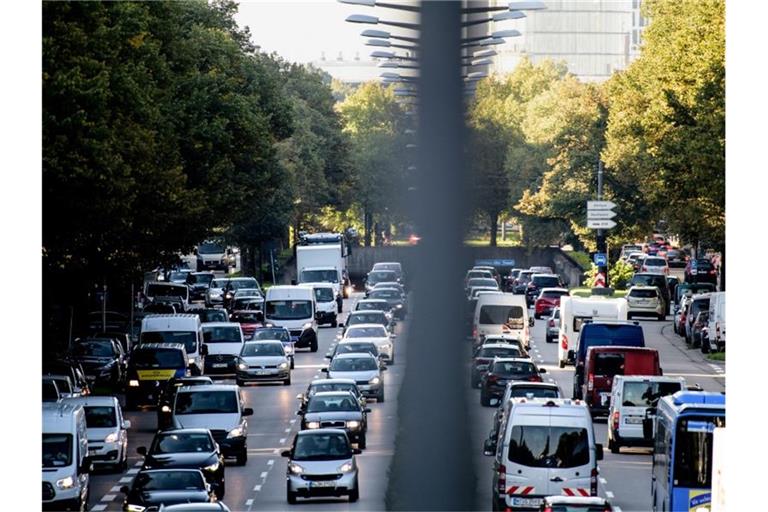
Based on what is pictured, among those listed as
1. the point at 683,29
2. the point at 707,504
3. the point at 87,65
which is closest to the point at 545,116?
the point at 683,29

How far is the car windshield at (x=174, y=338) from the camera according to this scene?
5225cm

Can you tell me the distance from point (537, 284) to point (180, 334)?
37.1 metres

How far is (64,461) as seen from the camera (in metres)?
29.5

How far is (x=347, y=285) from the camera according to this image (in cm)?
9094

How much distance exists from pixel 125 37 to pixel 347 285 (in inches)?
1665

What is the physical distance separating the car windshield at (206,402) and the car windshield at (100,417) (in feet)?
8.34

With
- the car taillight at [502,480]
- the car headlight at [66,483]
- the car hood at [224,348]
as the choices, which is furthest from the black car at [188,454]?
the car hood at [224,348]

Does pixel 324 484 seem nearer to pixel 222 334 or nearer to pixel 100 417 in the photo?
pixel 100 417

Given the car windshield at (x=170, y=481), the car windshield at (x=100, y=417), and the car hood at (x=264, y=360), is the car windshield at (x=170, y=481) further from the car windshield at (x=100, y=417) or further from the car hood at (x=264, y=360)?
the car hood at (x=264, y=360)

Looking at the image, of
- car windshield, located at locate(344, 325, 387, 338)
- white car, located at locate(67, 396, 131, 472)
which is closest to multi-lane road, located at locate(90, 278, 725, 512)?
white car, located at locate(67, 396, 131, 472)

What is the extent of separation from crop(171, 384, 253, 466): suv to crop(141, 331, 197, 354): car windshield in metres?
13.6

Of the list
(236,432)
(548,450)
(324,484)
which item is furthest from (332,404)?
(548,450)

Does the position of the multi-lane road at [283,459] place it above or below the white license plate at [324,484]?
below
